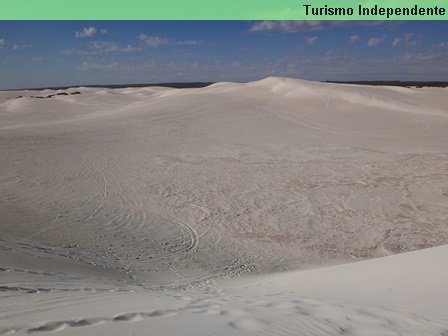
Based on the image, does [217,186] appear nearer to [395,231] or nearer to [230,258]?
[230,258]

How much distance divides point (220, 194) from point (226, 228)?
1.94m

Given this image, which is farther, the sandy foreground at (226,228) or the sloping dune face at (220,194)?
the sloping dune face at (220,194)

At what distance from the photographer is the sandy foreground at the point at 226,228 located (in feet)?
12.5

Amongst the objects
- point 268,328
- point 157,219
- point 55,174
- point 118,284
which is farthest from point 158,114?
point 268,328

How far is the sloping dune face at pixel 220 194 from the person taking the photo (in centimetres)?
777

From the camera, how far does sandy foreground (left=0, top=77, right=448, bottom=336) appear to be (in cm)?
380

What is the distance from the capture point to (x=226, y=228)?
891 cm

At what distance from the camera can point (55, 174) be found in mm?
12109

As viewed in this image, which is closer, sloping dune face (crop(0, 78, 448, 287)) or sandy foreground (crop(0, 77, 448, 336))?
sandy foreground (crop(0, 77, 448, 336))

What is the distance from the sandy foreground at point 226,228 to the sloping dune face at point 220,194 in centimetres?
5

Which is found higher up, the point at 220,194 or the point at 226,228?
the point at 220,194

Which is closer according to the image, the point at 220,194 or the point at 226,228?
the point at 226,228

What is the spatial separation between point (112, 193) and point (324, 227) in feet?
18.0

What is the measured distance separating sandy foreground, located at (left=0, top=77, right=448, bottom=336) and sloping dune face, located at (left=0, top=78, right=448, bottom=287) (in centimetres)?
5
